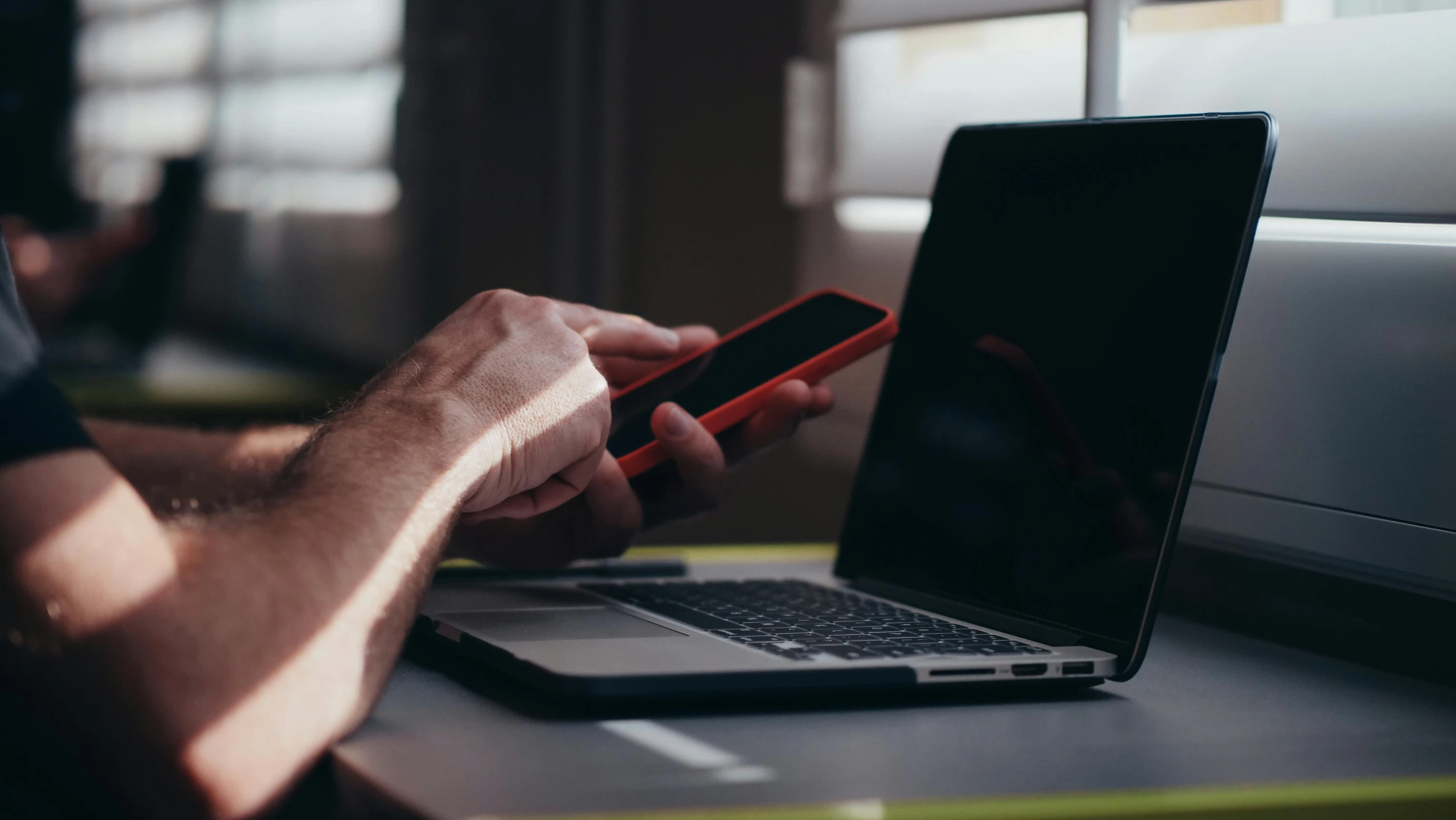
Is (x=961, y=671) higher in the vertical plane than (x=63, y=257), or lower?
lower

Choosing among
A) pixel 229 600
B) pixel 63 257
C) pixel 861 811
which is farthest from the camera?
pixel 63 257

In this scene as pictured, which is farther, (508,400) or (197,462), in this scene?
(197,462)

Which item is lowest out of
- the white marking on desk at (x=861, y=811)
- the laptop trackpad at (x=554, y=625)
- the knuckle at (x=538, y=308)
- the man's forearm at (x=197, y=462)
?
the laptop trackpad at (x=554, y=625)

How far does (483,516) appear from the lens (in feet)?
2.50

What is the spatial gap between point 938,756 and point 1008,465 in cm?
29

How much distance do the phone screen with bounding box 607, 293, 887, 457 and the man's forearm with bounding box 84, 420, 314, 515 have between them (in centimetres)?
23

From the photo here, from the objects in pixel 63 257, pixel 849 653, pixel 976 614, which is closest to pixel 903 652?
pixel 849 653

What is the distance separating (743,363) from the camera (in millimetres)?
892

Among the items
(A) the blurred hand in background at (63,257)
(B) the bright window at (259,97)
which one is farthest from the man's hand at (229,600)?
(B) the bright window at (259,97)

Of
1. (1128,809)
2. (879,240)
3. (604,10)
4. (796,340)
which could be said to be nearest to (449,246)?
(604,10)

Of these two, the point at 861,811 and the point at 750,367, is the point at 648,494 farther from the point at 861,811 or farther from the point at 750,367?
the point at 861,811

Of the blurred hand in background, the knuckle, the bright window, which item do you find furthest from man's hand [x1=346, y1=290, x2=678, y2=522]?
the bright window

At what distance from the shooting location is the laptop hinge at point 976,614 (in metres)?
0.72

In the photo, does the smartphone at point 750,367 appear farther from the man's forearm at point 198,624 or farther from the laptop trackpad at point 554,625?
the man's forearm at point 198,624
